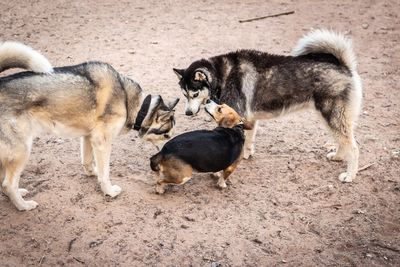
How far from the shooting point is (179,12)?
Answer: 10703 millimetres

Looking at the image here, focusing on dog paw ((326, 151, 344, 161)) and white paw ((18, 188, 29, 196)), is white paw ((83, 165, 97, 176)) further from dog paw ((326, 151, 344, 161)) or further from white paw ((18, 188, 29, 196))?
dog paw ((326, 151, 344, 161))

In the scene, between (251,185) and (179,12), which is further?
(179,12)

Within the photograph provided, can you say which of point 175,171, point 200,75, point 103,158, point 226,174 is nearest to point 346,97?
point 226,174

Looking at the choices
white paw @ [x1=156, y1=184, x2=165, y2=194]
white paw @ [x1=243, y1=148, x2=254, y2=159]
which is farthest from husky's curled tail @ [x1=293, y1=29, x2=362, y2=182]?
white paw @ [x1=156, y1=184, x2=165, y2=194]

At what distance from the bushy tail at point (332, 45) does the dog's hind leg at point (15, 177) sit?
3.84m

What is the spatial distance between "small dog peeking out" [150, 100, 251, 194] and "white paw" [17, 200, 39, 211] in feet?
4.84

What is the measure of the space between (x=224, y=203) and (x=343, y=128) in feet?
6.15

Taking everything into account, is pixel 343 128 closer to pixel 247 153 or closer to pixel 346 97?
pixel 346 97

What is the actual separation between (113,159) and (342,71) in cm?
345

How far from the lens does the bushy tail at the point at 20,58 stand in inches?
163

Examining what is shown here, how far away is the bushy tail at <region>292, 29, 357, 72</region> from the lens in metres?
5.08

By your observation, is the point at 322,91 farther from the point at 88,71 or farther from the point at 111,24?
the point at 111,24

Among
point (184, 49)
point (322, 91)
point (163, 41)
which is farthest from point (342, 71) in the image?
point (163, 41)

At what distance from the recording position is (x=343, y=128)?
514cm
